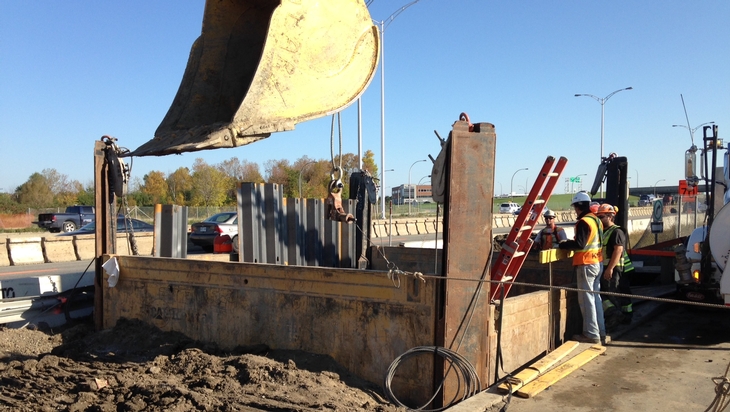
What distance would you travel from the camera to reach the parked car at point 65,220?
115 ft

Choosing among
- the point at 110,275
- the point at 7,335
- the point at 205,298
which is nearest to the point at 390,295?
the point at 205,298

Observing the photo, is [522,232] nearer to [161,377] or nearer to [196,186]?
[161,377]

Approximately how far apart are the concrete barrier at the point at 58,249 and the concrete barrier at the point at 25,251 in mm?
158

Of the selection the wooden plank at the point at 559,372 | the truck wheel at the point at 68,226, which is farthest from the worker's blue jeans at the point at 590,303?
the truck wheel at the point at 68,226

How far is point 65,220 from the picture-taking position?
117 feet

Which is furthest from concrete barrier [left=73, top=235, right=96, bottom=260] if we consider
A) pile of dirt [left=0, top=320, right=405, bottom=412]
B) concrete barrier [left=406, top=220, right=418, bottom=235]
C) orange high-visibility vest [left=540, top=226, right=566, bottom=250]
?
concrete barrier [left=406, top=220, right=418, bottom=235]

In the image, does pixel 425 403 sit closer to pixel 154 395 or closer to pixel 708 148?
pixel 154 395

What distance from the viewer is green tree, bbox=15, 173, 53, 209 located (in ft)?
205

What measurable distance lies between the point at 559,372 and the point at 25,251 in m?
18.8

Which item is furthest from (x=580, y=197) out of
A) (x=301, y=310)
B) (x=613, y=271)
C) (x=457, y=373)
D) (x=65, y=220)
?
(x=65, y=220)

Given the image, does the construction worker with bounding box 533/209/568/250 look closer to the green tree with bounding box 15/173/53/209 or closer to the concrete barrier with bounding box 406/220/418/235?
the concrete barrier with bounding box 406/220/418/235

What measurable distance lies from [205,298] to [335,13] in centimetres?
330

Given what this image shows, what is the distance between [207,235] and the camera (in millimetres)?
21516

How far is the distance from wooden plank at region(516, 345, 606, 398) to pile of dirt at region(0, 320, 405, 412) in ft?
3.97
